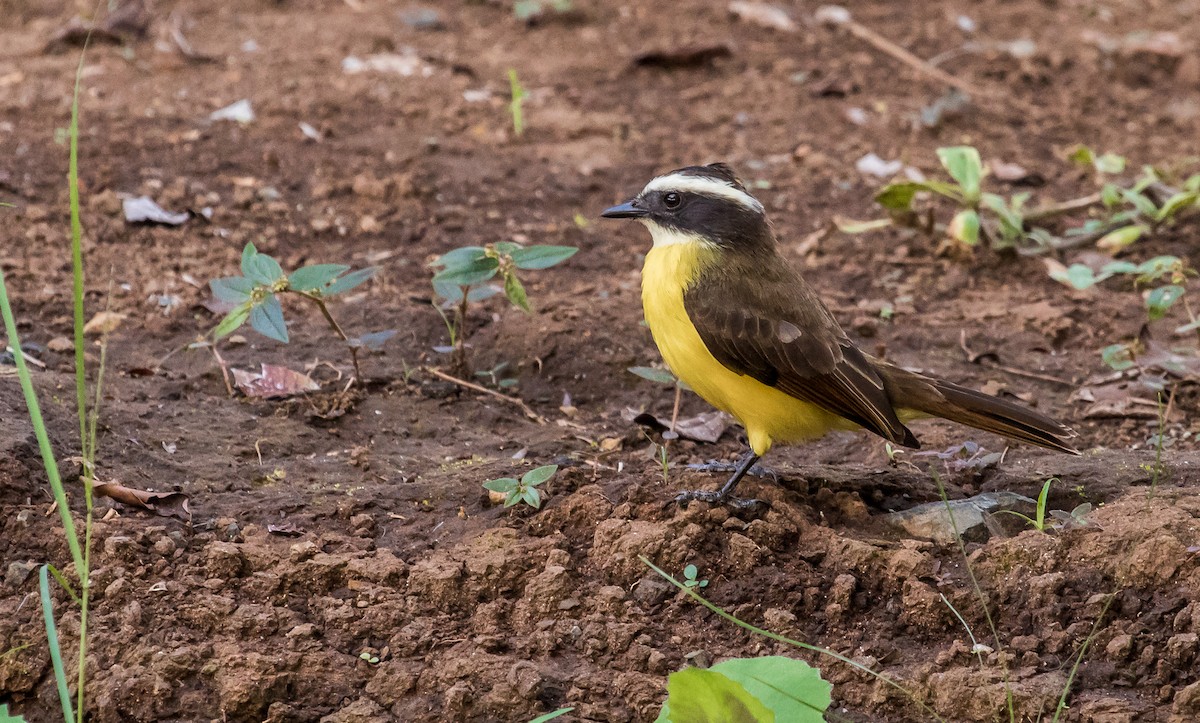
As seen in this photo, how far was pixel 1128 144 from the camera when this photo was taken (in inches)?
352

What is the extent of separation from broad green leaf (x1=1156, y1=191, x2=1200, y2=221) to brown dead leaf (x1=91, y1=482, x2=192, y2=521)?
5.48 metres

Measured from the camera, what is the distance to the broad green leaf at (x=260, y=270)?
5.05 meters

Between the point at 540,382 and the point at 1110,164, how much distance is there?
165 inches

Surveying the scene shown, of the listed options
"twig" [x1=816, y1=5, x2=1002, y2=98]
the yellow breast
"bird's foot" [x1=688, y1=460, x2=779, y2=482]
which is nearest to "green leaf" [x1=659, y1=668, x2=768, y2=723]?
"bird's foot" [x1=688, y1=460, x2=779, y2=482]

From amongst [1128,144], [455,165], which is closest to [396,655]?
[455,165]

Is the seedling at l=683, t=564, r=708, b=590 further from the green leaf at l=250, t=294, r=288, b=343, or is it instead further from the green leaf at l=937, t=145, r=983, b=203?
the green leaf at l=937, t=145, r=983, b=203

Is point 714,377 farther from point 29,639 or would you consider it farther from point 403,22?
A: point 403,22

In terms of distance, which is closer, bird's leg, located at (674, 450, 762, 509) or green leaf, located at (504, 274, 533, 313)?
bird's leg, located at (674, 450, 762, 509)

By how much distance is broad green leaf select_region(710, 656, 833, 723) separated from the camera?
3410 mm

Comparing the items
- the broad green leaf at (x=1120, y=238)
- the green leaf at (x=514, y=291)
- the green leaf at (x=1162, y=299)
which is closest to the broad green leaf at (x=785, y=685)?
the green leaf at (x=514, y=291)

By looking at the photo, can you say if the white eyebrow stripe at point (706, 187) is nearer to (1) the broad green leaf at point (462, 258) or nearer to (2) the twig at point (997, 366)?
(1) the broad green leaf at point (462, 258)

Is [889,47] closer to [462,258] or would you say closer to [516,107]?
[516,107]

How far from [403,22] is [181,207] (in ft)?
11.1

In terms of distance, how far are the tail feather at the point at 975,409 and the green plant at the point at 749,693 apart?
1.91 m
